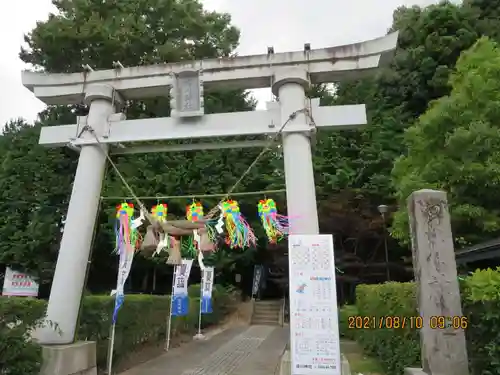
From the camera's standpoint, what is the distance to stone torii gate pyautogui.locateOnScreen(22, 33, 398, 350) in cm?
640

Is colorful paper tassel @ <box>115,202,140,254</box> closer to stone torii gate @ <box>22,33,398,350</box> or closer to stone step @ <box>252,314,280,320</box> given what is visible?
stone torii gate @ <box>22,33,398,350</box>

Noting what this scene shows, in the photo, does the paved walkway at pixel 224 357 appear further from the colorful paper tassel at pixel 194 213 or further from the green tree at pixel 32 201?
the green tree at pixel 32 201

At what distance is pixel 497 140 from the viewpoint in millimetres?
9898

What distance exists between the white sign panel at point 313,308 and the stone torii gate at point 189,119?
1.03 metres

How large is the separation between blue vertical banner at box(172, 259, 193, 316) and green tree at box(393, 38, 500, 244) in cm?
629

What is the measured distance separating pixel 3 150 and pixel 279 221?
19523 millimetres

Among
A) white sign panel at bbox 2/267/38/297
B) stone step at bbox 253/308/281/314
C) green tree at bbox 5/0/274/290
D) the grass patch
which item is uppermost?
green tree at bbox 5/0/274/290

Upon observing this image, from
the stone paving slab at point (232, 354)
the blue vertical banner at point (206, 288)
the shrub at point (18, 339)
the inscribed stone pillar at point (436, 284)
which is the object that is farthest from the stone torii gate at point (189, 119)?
the blue vertical banner at point (206, 288)

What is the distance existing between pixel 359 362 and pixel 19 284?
52.4 ft

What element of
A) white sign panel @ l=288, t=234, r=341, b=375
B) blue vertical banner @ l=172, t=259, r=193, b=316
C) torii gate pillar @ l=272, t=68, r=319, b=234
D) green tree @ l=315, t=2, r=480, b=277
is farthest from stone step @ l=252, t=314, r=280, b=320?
white sign panel @ l=288, t=234, r=341, b=375

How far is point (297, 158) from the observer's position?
21.0 ft

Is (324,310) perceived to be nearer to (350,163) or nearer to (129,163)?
(350,163)

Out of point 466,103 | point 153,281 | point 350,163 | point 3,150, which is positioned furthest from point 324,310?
point 3,150
